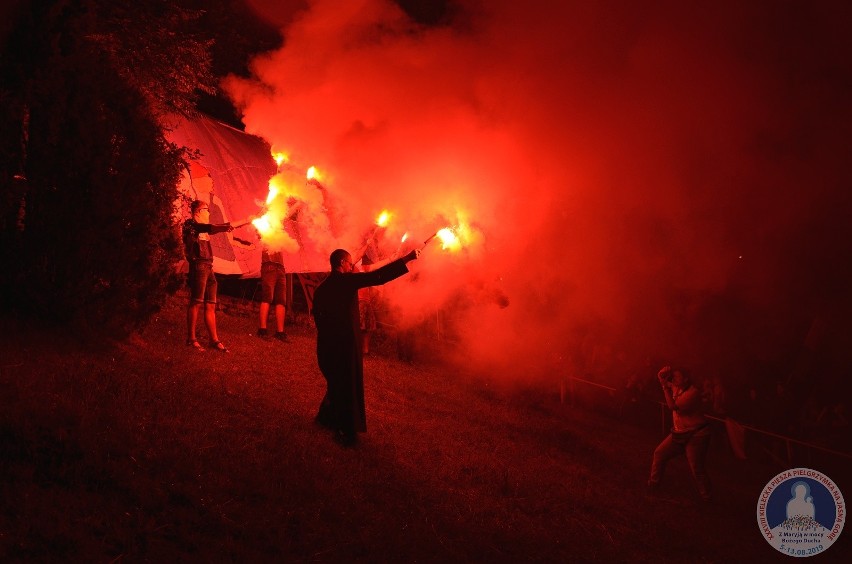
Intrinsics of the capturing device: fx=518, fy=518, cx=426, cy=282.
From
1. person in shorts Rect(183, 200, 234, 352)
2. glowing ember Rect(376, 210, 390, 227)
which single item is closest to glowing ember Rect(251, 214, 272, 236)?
person in shorts Rect(183, 200, 234, 352)

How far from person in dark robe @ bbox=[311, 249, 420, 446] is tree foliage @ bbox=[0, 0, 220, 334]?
6.15ft

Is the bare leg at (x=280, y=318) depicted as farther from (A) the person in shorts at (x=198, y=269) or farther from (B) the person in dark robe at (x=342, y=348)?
(B) the person in dark robe at (x=342, y=348)

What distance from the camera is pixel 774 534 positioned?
5.98 meters

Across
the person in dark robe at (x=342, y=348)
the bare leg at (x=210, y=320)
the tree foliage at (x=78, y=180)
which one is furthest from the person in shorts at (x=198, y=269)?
the person in dark robe at (x=342, y=348)

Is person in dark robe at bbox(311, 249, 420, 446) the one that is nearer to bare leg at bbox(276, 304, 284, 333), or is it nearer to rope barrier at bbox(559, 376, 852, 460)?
bare leg at bbox(276, 304, 284, 333)

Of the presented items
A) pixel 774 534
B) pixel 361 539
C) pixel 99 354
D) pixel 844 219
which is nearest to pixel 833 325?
pixel 844 219

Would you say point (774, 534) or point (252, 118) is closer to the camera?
point (774, 534)

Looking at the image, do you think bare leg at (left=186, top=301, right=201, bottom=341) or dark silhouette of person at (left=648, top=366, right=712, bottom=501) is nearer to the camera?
bare leg at (left=186, top=301, right=201, bottom=341)

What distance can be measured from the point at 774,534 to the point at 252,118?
1108cm

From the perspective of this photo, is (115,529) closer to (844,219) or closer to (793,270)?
(844,219)

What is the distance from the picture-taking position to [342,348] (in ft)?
16.7

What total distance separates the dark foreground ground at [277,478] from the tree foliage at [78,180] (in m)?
0.47

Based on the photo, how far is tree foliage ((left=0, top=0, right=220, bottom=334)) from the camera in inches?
187

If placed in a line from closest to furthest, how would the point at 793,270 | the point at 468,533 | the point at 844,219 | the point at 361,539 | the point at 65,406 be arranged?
the point at 361,539 → the point at 65,406 → the point at 468,533 → the point at 844,219 → the point at 793,270
